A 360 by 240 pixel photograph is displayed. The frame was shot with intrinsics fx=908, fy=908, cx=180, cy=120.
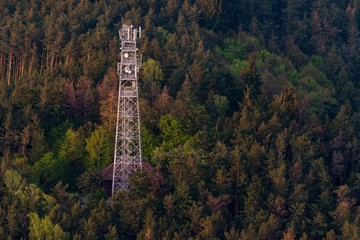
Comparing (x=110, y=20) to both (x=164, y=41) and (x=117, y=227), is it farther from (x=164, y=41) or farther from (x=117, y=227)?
(x=117, y=227)

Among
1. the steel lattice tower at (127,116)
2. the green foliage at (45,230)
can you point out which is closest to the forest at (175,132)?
the green foliage at (45,230)

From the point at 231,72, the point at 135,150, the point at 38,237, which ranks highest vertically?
the point at 231,72

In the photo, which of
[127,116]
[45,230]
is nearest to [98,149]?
[127,116]

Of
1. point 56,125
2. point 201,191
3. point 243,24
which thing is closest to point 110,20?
point 243,24

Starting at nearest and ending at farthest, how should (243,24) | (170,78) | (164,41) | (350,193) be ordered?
(350,193)
(170,78)
(164,41)
(243,24)

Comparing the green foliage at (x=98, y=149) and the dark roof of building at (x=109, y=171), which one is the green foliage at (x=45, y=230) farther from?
the green foliage at (x=98, y=149)

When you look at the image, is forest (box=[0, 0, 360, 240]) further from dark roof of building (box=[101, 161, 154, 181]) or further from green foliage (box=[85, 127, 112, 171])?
dark roof of building (box=[101, 161, 154, 181])

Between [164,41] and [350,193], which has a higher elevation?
[164,41]
